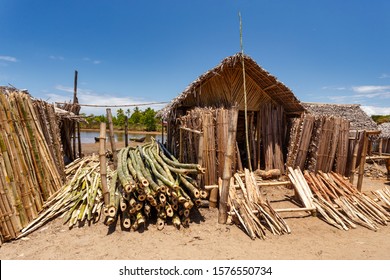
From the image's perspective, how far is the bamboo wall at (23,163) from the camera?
440 cm

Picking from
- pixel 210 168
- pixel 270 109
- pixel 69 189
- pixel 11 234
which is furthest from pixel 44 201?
pixel 270 109

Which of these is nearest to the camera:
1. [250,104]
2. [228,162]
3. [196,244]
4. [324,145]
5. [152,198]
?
[196,244]

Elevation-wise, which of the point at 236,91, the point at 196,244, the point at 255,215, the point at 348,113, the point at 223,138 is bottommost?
the point at 196,244

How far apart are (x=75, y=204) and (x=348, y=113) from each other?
667 inches

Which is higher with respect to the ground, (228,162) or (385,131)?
(385,131)

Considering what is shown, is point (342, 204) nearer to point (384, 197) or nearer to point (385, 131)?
point (384, 197)

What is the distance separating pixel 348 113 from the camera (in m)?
15.7

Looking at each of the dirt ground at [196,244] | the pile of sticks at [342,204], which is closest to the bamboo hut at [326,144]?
the pile of sticks at [342,204]

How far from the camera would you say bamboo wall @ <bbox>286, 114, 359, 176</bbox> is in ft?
22.6

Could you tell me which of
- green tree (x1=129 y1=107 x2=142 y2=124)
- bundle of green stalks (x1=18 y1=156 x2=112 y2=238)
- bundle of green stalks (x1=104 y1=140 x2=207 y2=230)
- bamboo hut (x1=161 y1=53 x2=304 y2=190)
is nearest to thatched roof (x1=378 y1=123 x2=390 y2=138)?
bamboo hut (x1=161 y1=53 x2=304 y2=190)

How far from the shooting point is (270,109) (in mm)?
8383

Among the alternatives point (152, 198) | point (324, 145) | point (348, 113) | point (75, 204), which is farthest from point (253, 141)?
point (348, 113)

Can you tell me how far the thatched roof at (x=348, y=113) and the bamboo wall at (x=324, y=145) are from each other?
27.4ft
